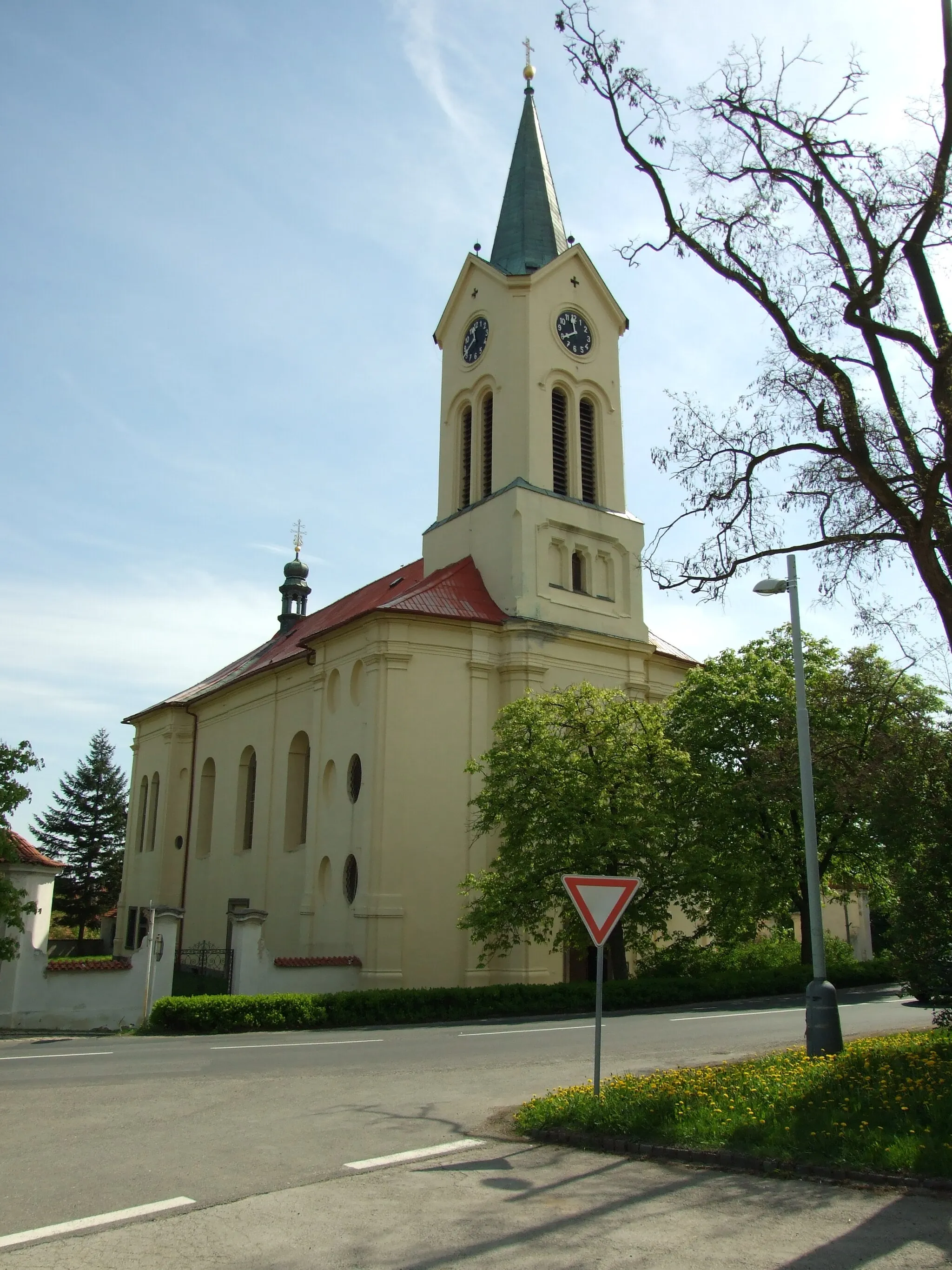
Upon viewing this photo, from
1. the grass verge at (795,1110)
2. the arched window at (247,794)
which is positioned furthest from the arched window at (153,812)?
the grass verge at (795,1110)

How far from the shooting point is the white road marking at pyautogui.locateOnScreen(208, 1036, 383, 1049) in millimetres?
16125

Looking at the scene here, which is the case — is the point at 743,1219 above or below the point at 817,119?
below

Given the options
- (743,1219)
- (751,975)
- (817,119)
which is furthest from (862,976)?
(743,1219)

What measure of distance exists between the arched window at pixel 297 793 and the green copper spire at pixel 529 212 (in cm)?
1683

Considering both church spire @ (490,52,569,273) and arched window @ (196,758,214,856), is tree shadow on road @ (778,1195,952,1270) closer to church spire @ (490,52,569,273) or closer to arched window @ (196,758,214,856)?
church spire @ (490,52,569,273)

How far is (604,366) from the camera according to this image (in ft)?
113

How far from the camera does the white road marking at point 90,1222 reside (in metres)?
5.93

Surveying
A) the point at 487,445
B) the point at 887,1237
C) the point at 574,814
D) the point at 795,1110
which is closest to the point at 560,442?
the point at 487,445

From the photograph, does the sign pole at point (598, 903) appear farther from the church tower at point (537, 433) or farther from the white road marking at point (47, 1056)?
the church tower at point (537, 433)

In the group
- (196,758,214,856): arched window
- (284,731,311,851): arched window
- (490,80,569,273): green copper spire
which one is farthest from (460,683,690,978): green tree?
(196,758,214,856): arched window

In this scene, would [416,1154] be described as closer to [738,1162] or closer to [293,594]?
[738,1162]

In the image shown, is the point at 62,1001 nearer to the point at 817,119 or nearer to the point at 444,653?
the point at 444,653

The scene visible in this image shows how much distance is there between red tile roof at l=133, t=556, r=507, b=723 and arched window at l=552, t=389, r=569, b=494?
3.63 meters

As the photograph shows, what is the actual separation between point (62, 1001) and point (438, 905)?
9238mm
